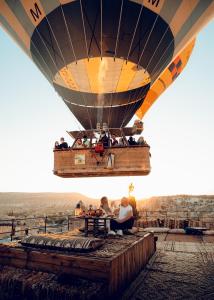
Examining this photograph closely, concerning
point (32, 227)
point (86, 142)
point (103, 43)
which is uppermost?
point (103, 43)

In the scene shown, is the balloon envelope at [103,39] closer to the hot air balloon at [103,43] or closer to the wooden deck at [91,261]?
the hot air balloon at [103,43]

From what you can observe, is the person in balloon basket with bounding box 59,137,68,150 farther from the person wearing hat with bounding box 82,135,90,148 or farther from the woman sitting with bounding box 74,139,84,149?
the person wearing hat with bounding box 82,135,90,148

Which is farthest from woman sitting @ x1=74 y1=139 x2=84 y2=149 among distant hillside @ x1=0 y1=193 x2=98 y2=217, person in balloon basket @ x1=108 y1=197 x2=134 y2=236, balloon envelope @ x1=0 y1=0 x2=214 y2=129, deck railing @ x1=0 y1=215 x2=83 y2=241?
distant hillside @ x1=0 y1=193 x2=98 y2=217

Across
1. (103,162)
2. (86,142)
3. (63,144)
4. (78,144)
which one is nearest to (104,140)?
(86,142)

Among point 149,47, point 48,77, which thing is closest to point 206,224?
point 149,47

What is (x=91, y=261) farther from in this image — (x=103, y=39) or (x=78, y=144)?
(x=103, y=39)

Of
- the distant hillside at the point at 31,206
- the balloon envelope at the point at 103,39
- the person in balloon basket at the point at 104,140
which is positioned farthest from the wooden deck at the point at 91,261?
the distant hillside at the point at 31,206
